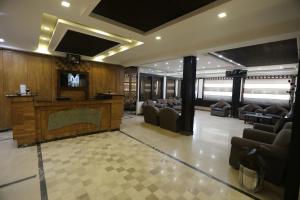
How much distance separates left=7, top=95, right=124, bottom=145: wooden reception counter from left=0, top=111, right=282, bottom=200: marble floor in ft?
1.09

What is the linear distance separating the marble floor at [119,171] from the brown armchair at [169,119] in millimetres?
1026

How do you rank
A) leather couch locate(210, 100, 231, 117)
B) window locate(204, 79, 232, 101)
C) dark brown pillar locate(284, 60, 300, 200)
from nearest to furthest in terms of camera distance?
dark brown pillar locate(284, 60, 300, 200) → leather couch locate(210, 100, 231, 117) → window locate(204, 79, 232, 101)

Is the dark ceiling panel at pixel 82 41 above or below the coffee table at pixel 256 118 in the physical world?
above

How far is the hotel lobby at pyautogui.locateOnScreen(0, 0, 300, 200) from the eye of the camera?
7.57ft

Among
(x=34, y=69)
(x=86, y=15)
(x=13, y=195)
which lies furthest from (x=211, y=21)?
(x=34, y=69)

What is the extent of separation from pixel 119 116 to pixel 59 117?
1927mm

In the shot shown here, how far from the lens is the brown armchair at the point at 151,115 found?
20.4 feet

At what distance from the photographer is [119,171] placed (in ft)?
9.07

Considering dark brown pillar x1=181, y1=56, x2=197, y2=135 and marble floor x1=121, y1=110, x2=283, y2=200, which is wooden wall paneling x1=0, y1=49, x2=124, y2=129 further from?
dark brown pillar x1=181, y1=56, x2=197, y2=135

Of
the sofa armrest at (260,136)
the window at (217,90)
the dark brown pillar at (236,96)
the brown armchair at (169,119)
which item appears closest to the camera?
the sofa armrest at (260,136)

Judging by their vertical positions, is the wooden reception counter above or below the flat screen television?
below

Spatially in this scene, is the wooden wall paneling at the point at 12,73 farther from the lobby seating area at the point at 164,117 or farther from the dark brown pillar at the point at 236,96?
the dark brown pillar at the point at 236,96

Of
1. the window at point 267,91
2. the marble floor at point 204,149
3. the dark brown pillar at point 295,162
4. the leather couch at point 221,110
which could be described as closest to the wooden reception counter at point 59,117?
the marble floor at point 204,149

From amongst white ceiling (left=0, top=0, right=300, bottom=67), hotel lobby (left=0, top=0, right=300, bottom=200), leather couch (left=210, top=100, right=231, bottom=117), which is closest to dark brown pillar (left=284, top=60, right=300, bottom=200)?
hotel lobby (left=0, top=0, right=300, bottom=200)
